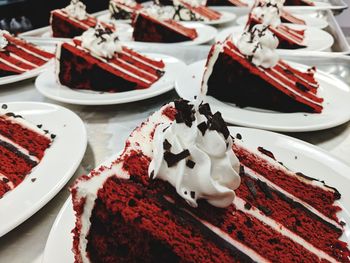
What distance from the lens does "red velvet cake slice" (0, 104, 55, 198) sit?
1.65 m

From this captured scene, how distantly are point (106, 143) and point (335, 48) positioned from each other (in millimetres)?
2835

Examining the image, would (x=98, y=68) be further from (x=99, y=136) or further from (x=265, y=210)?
(x=265, y=210)

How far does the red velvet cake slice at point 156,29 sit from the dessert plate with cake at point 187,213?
2.80 metres

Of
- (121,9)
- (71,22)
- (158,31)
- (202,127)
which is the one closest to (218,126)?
(202,127)

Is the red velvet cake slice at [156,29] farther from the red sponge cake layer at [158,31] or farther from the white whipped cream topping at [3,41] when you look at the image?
the white whipped cream topping at [3,41]

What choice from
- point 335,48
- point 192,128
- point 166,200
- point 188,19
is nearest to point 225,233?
point 166,200

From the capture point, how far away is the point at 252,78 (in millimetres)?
2473

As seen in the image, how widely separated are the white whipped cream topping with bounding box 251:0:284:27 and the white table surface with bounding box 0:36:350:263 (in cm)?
91

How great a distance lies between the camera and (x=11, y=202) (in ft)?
4.88

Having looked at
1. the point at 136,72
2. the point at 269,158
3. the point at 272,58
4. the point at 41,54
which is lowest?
the point at 41,54

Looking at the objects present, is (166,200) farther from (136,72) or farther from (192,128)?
(136,72)

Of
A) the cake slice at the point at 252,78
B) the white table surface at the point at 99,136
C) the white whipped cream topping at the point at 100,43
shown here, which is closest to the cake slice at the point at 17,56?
the white table surface at the point at 99,136

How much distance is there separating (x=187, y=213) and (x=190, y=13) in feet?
13.6

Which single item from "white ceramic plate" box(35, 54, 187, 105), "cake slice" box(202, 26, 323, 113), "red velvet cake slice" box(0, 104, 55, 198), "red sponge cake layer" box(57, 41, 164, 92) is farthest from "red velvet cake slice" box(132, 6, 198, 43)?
"red velvet cake slice" box(0, 104, 55, 198)
